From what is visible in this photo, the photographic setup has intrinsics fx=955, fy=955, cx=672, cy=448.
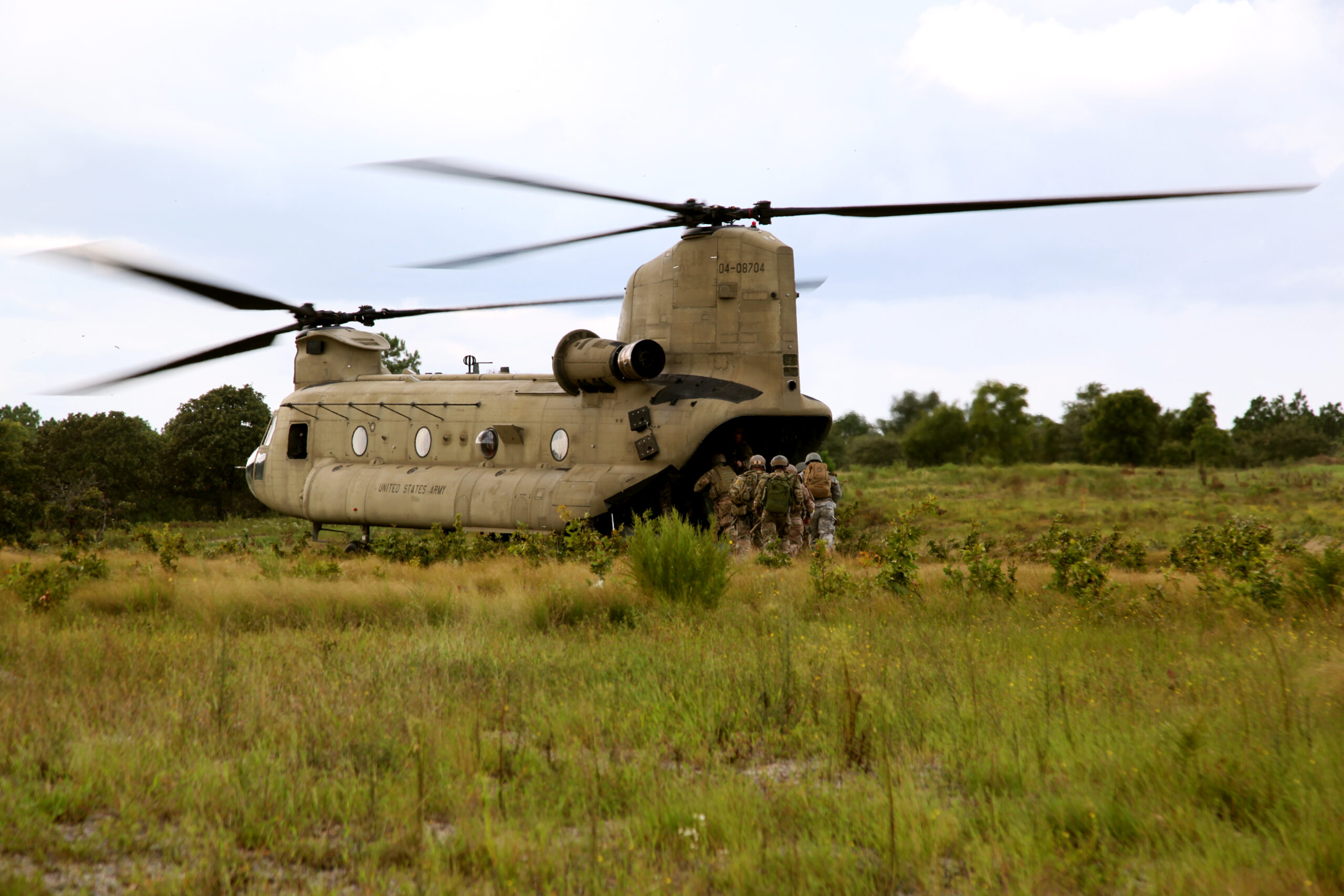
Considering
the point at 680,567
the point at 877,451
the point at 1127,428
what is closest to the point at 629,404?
the point at 680,567

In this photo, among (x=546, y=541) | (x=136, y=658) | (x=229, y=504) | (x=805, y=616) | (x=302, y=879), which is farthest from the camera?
(x=229, y=504)

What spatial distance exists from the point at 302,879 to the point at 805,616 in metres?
6.12

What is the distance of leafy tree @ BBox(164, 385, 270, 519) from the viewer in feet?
118

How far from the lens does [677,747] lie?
5211mm

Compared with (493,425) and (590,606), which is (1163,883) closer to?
(590,606)

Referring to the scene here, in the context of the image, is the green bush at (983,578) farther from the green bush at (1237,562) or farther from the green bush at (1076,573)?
the green bush at (1237,562)

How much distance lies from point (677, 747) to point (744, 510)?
976 cm

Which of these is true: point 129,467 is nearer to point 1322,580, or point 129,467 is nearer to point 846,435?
point 1322,580

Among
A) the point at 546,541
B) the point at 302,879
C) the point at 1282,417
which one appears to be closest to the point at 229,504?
the point at 546,541

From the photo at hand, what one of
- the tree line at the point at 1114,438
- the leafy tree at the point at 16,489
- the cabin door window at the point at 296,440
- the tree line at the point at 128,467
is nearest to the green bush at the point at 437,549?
the cabin door window at the point at 296,440

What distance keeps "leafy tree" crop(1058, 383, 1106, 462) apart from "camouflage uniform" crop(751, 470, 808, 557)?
50.7 meters

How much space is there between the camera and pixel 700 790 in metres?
4.38

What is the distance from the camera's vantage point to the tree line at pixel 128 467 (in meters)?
25.5

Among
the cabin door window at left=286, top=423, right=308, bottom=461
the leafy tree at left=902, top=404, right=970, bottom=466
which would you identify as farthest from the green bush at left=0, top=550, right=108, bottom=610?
the leafy tree at left=902, top=404, right=970, bottom=466
